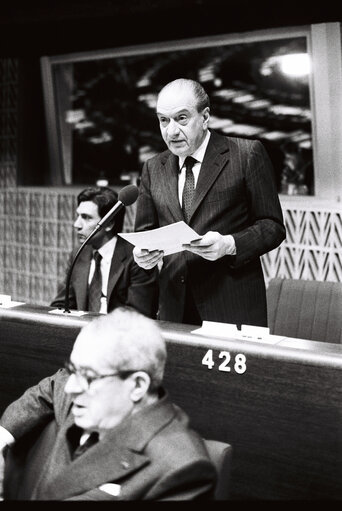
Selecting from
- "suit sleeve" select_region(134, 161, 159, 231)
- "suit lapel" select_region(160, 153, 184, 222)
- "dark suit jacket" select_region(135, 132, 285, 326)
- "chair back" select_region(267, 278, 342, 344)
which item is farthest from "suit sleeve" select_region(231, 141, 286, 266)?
"chair back" select_region(267, 278, 342, 344)

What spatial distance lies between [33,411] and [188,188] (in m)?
1.16

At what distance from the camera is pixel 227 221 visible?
8.89 feet

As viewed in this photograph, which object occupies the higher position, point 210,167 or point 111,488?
point 210,167

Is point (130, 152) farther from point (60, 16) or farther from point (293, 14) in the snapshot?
point (293, 14)

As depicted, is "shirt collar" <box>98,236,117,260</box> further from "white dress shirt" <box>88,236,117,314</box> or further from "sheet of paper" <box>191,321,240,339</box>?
"sheet of paper" <box>191,321,240,339</box>

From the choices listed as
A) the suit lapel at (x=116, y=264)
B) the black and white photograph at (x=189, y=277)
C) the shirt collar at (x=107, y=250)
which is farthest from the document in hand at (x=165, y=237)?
the shirt collar at (x=107, y=250)

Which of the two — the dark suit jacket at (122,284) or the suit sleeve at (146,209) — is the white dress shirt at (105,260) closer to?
the dark suit jacket at (122,284)

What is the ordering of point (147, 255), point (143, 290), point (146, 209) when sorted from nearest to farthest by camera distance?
point (147, 255)
point (146, 209)
point (143, 290)

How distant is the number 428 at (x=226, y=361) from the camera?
2242 mm

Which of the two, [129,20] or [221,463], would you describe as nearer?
[221,463]

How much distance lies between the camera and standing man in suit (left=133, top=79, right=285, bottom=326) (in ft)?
8.59

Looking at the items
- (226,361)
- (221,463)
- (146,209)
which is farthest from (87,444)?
(146,209)

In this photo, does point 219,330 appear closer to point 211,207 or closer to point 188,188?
point 211,207

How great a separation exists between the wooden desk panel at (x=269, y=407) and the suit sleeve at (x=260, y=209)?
397mm
